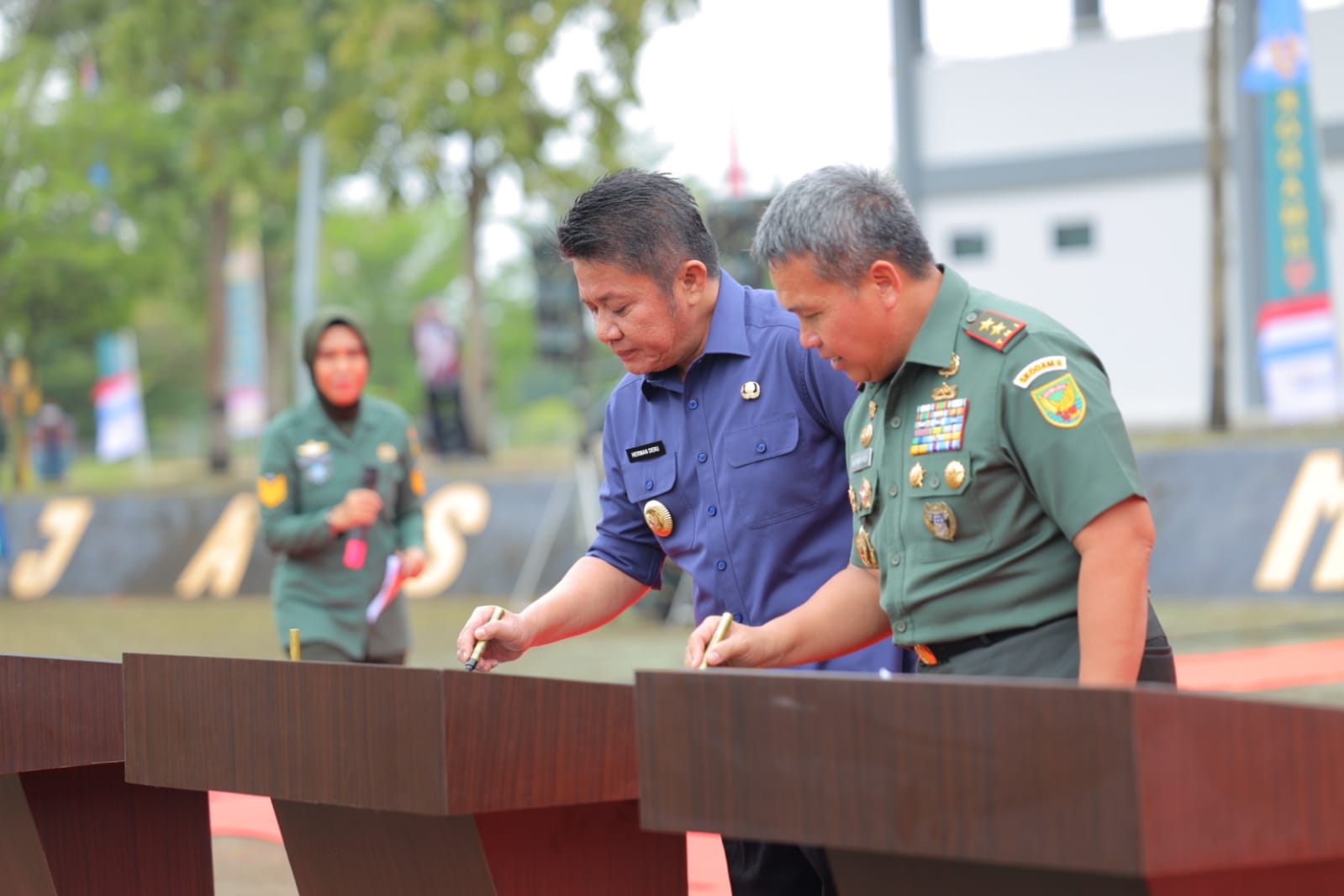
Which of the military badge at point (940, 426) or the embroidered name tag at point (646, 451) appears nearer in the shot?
the military badge at point (940, 426)

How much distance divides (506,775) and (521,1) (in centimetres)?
1517

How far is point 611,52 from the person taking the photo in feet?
54.8

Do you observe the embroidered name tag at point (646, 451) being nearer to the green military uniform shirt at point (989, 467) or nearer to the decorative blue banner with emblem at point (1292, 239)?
the green military uniform shirt at point (989, 467)

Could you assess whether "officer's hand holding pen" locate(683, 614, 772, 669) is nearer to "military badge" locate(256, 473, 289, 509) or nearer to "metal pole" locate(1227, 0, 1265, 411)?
A: "military badge" locate(256, 473, 289, 509)

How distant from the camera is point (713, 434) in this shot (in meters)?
3.02

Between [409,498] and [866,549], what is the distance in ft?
10.4

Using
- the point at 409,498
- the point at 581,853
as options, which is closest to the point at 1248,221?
the point at 409,498

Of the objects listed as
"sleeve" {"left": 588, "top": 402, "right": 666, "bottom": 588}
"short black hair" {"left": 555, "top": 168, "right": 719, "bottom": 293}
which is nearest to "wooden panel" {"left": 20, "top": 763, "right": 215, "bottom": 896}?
"sleeve" {"left": 588, "top": 402, "right": 666, "bottom": 588}

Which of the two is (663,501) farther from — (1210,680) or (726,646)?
(1210,680)

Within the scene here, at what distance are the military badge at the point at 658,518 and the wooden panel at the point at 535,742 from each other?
0.74 meters

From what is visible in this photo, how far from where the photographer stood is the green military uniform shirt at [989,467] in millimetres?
2254

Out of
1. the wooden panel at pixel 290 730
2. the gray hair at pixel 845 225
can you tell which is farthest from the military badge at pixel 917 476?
the wooden panel at pixel 290 730

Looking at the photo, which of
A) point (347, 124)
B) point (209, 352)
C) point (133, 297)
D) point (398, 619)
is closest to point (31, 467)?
point (133, 297)

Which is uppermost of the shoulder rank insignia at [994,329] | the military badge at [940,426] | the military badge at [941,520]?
the shoulder rank insignia at [994,329]
